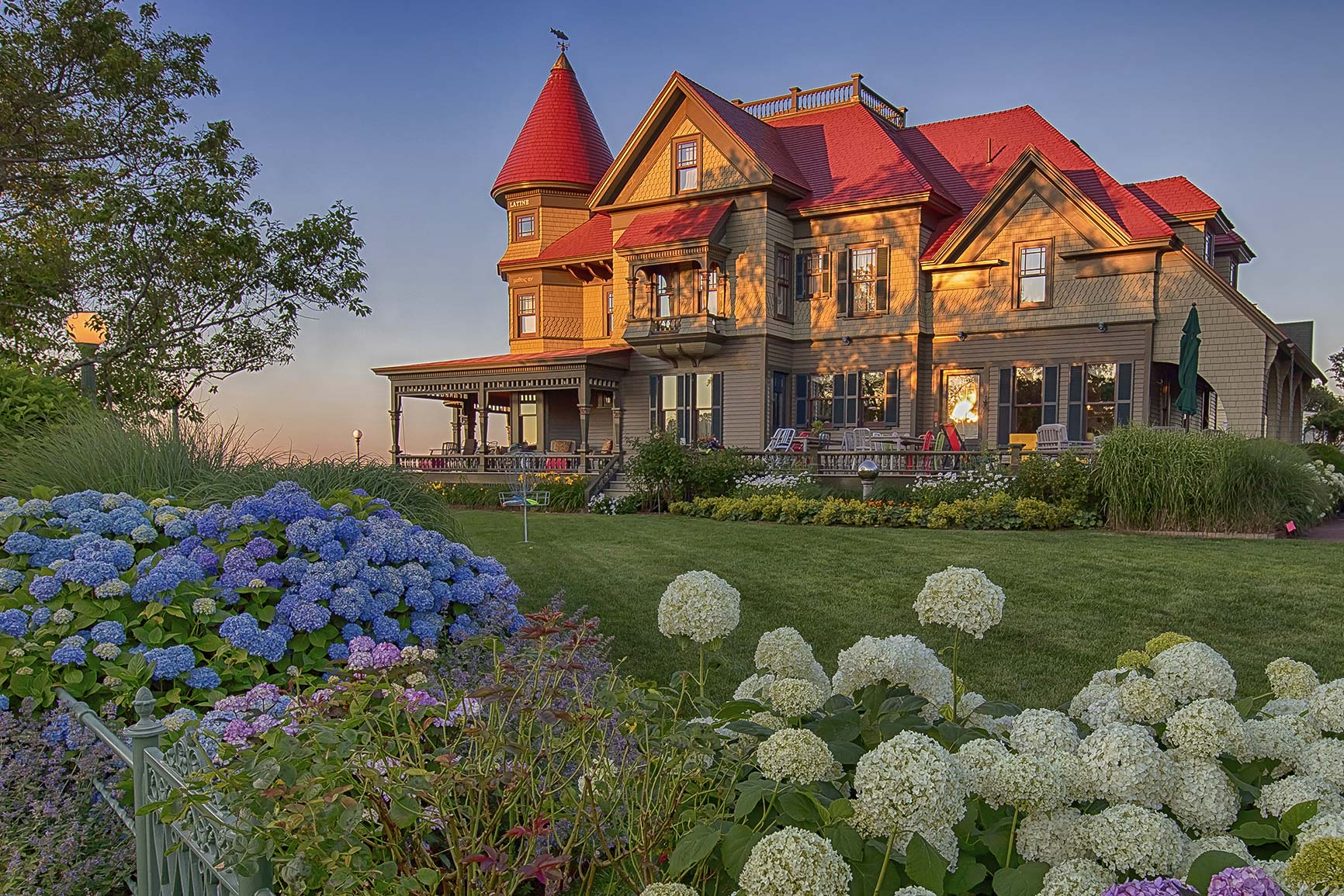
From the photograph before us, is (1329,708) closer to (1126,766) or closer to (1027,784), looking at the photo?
(1126,766)

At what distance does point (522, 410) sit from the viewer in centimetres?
2747

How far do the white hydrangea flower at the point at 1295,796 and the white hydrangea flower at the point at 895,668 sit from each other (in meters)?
0.82

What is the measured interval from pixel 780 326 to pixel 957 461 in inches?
275

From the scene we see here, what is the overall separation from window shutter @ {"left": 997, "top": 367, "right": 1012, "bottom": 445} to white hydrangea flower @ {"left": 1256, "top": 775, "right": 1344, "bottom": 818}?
19.0 m

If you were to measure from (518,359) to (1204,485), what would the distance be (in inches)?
680

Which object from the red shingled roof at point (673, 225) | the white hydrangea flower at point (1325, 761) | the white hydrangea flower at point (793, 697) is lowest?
the white hydrangea flower at point (1325, 761)

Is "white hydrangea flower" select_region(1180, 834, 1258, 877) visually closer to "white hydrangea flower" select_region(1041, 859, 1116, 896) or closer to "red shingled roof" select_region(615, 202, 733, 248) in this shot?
"white hydrangea flower" select_region(1041, 859, 1116, 896)

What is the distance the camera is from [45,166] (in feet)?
42.3

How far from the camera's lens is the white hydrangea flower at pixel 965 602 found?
2.47 m

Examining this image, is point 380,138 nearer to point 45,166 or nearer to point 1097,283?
point 45,166

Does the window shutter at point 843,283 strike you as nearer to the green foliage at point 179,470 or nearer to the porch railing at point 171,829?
the green foliage at point 179,470

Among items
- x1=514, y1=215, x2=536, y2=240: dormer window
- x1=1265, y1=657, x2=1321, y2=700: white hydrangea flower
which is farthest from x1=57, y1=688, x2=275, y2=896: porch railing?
x1=514, y1=215, x2=536, y2=240: dormer window

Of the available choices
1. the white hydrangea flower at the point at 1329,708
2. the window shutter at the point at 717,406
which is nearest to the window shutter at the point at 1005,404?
the window shutter at the point at 717,406

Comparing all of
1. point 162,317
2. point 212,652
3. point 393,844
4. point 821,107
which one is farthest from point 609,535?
point 821,107
